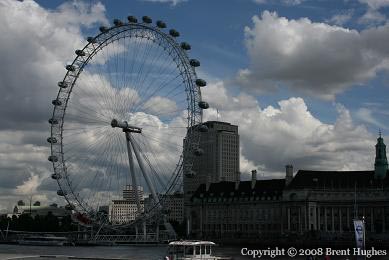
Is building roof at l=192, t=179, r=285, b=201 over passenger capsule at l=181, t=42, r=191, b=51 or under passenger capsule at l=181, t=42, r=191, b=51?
under

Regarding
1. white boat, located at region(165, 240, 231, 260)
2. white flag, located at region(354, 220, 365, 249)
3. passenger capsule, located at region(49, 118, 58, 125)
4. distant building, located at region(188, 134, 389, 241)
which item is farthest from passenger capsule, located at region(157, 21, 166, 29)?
distant building, located at region(188, 134, 389, 241)

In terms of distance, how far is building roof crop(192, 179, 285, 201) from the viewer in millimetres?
164000

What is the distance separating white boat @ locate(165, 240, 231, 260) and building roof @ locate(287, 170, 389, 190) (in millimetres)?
100566

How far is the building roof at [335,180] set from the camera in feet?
500

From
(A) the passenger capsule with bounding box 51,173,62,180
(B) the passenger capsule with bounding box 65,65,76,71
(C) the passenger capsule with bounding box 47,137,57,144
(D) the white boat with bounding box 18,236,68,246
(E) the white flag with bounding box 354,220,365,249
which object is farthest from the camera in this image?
(D) the white boat with bounding box 18,236,68,246

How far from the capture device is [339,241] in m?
127

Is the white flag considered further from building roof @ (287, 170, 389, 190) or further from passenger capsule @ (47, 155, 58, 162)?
building roof @ (287, 170, 389, 190)

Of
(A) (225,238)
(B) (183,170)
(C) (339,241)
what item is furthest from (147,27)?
(A) (225,238)

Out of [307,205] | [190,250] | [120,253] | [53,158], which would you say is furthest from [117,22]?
[307,205]

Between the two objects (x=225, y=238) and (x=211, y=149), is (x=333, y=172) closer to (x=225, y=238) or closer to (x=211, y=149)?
(x=225, y=238)

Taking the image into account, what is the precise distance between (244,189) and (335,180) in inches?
1007

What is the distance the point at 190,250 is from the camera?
2231 inches

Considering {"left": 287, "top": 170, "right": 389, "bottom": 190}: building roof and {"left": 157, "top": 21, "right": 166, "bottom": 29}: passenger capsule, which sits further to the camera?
{"left": 287, "top": 170, "right": 389, "bottom": 190}: building roof

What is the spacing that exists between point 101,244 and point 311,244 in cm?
4428
